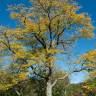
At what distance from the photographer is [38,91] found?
1905 inches

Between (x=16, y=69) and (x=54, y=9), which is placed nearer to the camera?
(x=54, y=9)

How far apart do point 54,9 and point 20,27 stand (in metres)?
3.84

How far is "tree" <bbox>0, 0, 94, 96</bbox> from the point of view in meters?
31.4

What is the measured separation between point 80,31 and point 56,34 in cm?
250

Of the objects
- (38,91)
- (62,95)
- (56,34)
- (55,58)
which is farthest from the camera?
(62,95)

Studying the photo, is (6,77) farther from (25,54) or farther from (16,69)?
(25,54)

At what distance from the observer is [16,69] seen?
33625 millimetres

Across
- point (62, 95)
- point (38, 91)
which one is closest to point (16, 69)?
point (38, 91)

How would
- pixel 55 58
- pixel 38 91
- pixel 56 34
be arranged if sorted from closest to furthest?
pixel 55 58 < pixel 56 34 < pixel 38 91

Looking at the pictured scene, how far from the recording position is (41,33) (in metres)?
32.2

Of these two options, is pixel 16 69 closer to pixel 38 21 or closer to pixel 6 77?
pixel 6 77

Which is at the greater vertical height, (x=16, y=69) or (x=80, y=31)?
(x=80, y=31)

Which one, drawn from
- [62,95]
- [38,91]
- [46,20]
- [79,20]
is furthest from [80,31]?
[62,95]

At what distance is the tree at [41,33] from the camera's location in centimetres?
3141
